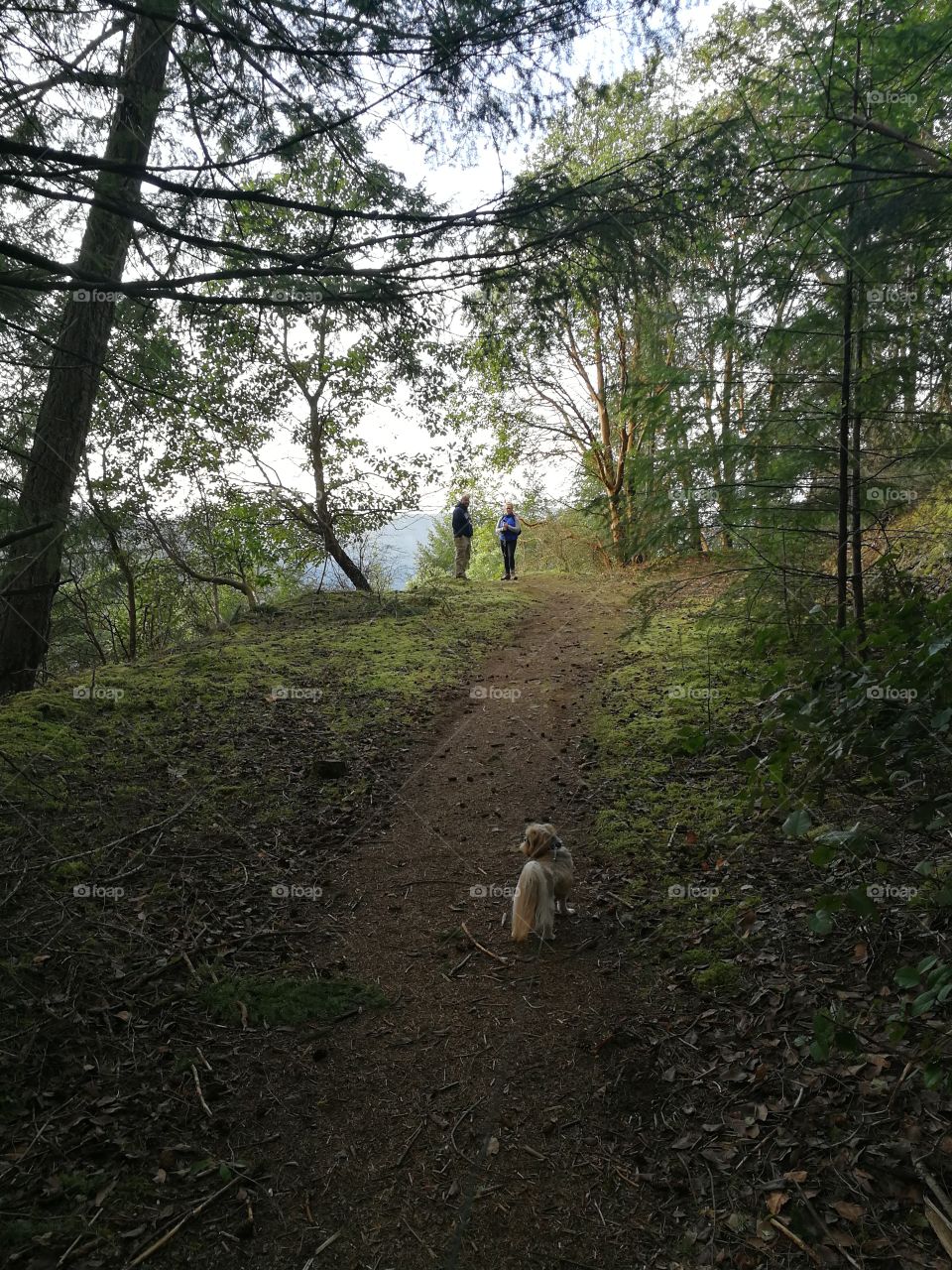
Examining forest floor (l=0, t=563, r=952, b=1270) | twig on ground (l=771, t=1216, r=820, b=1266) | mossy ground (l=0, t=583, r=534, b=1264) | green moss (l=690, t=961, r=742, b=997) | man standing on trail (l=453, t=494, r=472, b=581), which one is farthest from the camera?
man standing on trail (l=453, t=494, r=472, b=581)

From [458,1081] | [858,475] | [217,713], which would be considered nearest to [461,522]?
[217,713]

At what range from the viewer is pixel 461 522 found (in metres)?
17.0

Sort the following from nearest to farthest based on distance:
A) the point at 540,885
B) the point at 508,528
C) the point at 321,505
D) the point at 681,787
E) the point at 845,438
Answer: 1. the point at 540,885
2. the point at 845,438
3. the point at 681,787
4. the point at 321,505
5. the point at 508,528

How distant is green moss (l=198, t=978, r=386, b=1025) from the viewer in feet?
12.5

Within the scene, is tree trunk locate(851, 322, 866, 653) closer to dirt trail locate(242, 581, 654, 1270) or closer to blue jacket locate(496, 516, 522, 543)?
dirt trail locate(242, 581, 654, 1270)

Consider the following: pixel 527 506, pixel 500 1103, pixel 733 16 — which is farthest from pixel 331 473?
pixel 500 1103

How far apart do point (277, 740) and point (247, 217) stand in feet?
15.6

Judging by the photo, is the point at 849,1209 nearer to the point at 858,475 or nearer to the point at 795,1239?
the point at 795,1239

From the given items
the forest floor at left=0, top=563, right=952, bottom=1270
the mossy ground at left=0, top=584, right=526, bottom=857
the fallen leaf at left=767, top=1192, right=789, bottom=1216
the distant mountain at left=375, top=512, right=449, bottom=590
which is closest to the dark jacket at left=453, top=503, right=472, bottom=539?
the distant mountain at left=375, top=512, right=449, bottom=590

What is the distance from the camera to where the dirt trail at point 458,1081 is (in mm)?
2688

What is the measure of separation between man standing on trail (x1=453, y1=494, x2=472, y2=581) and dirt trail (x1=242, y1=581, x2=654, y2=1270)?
36.8 feet

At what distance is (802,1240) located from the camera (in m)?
2.44

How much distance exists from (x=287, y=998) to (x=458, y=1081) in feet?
3.64

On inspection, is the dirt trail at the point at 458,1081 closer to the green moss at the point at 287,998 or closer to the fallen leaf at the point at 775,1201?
the green moss at the point at 287,998
